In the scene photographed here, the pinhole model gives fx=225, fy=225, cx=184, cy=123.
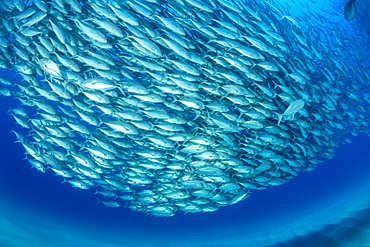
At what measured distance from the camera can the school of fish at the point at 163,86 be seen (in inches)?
165

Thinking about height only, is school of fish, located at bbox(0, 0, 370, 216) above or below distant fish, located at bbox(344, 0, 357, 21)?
below

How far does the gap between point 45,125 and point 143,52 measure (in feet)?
9.68

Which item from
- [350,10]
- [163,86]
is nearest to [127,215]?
[163,86]

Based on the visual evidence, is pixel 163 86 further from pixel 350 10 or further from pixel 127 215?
pixel 127 215

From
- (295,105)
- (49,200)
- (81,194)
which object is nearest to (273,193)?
(81,194)

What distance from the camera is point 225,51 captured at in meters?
4.55

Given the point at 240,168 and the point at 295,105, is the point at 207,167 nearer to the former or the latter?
the point at 240,168

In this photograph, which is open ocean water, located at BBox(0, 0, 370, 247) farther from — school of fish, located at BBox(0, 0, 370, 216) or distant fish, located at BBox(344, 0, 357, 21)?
distant fish, located at BBox(344, 0, 357, 21)

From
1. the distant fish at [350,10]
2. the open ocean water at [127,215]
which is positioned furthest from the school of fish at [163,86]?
the open ocean water at [127,215]

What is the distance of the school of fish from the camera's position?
4.18 meters

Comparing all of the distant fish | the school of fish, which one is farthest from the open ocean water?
the distant fish

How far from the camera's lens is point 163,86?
4.46 meters

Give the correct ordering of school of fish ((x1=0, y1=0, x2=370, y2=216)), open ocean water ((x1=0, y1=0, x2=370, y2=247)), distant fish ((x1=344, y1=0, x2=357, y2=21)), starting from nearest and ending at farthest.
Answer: school of fish ((x1=0, y1=0, x2=370, y2=216)), distant fish ((x1=344, y1=0, x2=357, y2=21)), open ocean water ((x1=0, y1=0, x2=370, y2=247))

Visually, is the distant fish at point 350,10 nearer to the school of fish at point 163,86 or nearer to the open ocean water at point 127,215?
the school of fish at point 163,86
